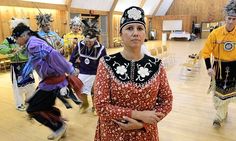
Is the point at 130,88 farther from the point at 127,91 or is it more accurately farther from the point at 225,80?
the point at 225,80

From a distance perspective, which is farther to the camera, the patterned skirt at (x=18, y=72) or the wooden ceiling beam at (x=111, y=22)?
the wooden ceiling beam at (x=111, y=22)

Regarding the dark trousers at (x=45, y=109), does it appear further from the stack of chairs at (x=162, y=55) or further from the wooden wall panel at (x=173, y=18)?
the wooden wall panel at (x=173, y=18)

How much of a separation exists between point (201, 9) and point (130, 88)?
20.6 m

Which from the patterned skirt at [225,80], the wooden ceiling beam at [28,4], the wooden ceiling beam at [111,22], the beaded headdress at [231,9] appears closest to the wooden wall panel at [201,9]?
the wooden ceiling beam at [111,22]

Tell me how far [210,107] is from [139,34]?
327 centimetres

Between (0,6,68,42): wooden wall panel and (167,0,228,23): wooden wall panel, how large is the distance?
1282cm

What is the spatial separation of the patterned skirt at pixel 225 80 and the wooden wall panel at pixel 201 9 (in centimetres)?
1777

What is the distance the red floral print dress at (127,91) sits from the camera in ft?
3.92

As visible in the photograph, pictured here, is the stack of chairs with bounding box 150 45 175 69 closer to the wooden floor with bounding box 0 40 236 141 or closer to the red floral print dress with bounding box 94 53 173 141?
the wooden floor with bounding box 0 40 236 141

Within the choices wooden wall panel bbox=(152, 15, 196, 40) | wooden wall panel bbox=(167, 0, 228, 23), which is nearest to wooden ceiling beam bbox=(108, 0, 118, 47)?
wooden wall panel bbox=(152, 15, 196, 40)

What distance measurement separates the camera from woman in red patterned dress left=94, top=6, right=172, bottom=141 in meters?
1.19

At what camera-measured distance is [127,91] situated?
3.93 feet

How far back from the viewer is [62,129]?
2797mm

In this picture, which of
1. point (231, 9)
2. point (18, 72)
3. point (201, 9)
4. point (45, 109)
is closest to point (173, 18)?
point (201, 9)
